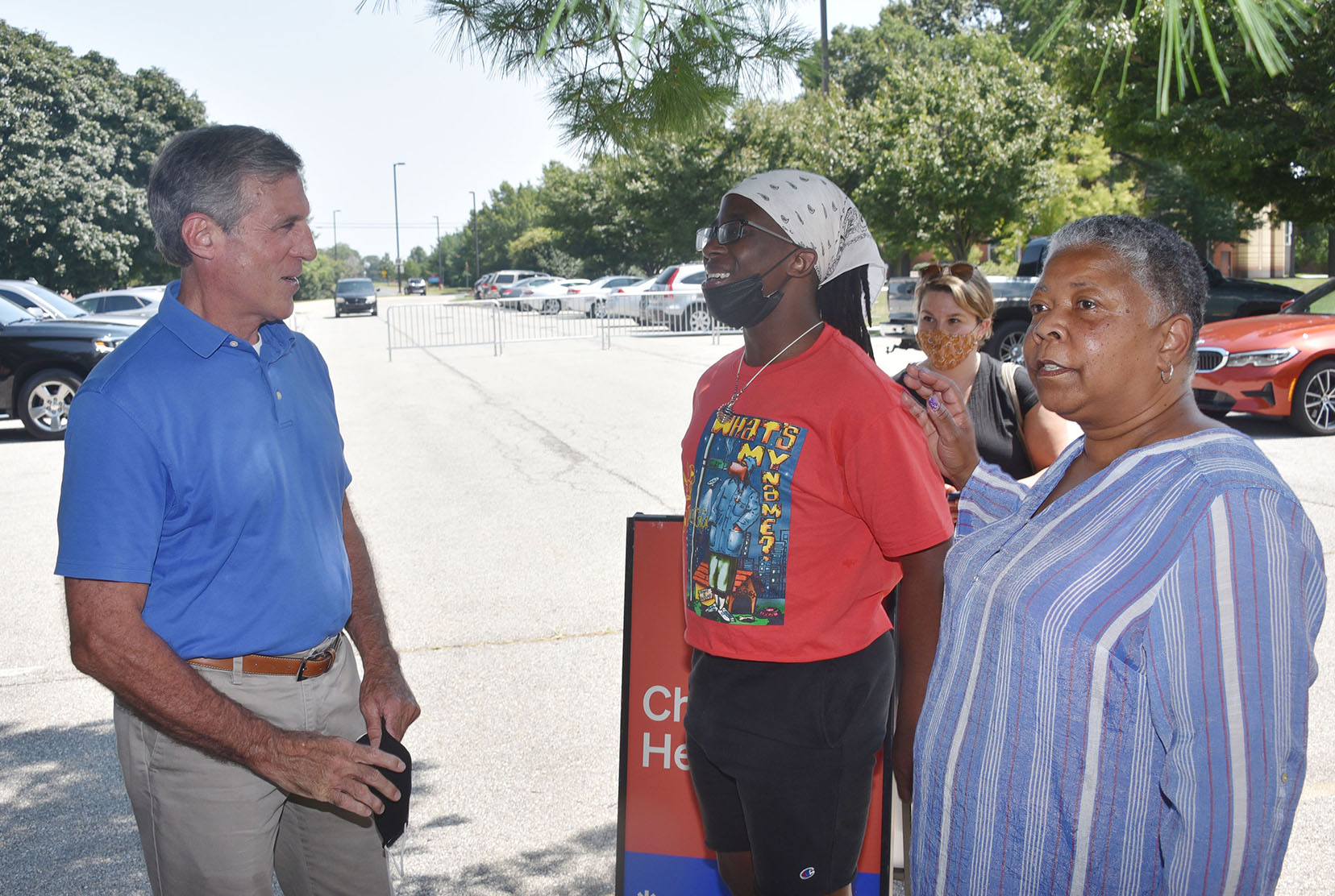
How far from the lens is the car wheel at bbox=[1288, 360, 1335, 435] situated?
10.7 m

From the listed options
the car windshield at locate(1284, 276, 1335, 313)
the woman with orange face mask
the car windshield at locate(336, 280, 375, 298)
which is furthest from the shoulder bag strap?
the car windshield at locate(336, 280, 375, 298)

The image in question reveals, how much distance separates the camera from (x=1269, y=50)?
200cm

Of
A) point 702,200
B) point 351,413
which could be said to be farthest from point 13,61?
point 351,413

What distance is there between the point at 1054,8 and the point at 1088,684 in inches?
60.2

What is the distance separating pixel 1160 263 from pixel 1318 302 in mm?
11948

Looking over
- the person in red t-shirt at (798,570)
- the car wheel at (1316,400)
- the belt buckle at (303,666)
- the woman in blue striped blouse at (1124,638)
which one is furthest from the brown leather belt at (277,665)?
the car wheel at (1316,400)

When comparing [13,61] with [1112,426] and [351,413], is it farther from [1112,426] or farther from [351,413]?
[1112,426]

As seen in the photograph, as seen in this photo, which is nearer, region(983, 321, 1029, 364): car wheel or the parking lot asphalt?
the parking lot asphalt

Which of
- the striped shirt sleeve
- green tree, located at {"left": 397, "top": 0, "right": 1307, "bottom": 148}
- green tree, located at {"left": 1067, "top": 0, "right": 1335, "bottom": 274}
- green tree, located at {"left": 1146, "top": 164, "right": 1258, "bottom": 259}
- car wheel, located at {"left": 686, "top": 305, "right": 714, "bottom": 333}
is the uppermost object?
green tree, located at {"left": 1146, "top": 164, "right": 1258, "bottom": 259}

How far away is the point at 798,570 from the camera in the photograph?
2.22 metres

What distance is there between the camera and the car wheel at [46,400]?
489 inches

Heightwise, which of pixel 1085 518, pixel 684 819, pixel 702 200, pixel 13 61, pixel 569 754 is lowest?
pixel 569 754

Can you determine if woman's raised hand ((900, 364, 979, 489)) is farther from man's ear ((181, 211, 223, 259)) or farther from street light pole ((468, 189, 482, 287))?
street light pole ((468, 189, 482, 287))

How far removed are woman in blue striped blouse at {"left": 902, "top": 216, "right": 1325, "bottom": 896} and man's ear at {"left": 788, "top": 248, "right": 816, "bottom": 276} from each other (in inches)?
23.2
